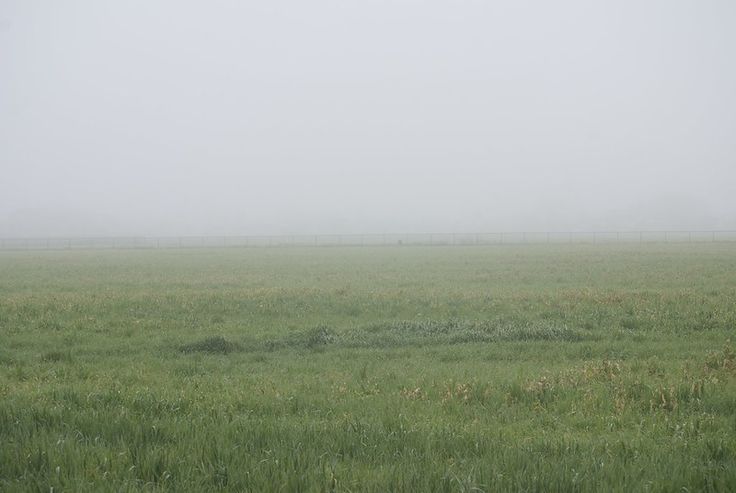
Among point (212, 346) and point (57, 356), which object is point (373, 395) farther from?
point (57, 356)

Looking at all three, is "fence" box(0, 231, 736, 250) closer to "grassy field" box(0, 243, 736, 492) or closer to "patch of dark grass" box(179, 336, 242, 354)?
"grassy field" box(0, 243, 736, 492)

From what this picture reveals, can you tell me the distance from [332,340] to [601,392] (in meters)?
7.12

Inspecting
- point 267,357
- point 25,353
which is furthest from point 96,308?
point 267,357

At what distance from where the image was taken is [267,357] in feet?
39.4

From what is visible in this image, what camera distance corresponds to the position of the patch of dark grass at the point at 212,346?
1255cm

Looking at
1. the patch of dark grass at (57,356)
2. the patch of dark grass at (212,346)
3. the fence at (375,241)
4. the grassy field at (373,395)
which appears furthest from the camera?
the fence at (375,241)

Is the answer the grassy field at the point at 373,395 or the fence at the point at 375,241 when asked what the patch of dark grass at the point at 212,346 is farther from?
the fence at the point at 375,241

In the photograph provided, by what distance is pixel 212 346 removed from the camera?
42.0ft

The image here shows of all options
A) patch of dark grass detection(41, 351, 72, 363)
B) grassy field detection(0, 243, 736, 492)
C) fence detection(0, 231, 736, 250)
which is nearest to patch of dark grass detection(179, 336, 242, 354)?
grassy field detection(0, 243, 736, 492)

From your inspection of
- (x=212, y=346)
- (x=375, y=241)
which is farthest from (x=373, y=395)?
(x=375, y=241)

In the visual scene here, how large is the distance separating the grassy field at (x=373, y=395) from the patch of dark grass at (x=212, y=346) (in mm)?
44

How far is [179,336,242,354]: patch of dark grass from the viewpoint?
12.5 metres

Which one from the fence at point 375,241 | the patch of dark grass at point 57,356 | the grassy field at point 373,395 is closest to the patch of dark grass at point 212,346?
the grassy field at point 373,395

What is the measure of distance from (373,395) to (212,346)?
6003 mm
